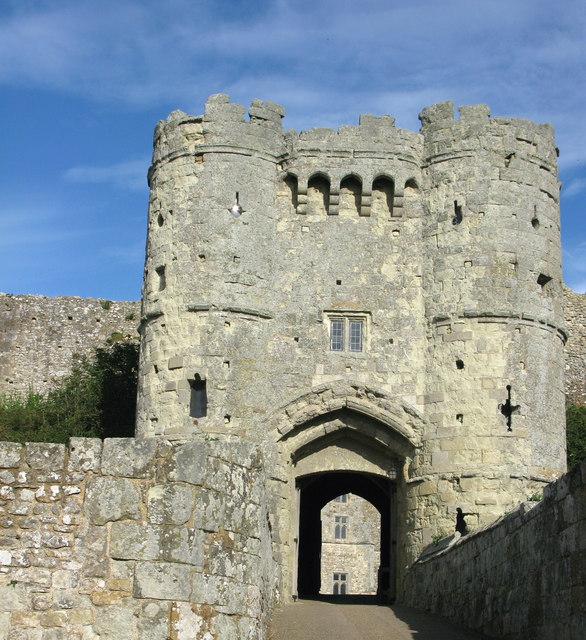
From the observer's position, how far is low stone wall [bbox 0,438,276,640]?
7930 millimetres

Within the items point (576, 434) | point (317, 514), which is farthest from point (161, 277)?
point (576, 434)

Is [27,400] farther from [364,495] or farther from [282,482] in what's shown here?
[282,482]

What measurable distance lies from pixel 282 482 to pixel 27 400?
12.9 meters

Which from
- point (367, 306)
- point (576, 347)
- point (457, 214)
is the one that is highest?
point (576, 347)

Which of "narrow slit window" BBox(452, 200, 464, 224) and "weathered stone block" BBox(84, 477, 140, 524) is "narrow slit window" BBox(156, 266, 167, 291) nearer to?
"narrow slit window" BBox(452, 200, 464, 224)

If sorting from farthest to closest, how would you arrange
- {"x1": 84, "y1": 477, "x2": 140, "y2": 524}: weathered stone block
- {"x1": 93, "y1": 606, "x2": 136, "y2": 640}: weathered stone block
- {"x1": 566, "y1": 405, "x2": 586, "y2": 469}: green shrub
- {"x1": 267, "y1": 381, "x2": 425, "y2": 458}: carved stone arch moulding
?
{"x1": 566, "y1": 405, "x2": 586, "y2": 469}: green shrub
{"x1": 267, "y1": 381, "x2": 425, "y2": 458}: carved stone arch moulding
{"x1": 84, "y1": 477, "x2": 140, "y2": 524}: weathered stone block
{"x1": 93, "y1": 606, "x2": 136, "y2": 640}: weathered stone block

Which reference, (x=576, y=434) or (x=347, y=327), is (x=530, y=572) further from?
(x=576, y=434)

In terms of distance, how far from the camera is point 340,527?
1972 inches

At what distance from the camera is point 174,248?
2239cm

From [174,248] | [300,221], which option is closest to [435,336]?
[300,221]

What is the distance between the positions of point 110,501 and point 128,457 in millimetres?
Answer: 334

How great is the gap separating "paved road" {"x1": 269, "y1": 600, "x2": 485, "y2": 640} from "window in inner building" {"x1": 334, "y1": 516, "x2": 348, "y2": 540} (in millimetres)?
31470

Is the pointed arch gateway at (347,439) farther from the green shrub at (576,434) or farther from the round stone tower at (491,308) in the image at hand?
the green shrub at (576,434)

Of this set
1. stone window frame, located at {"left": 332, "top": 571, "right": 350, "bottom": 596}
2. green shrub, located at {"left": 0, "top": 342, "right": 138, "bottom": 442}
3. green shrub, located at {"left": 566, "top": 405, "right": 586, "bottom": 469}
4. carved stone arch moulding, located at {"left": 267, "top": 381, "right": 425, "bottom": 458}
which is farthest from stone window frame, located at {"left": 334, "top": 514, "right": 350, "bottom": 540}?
carved stone arch moulding, located at {"left": 267, "top": 381, "right": 425, "bottom": 458}
